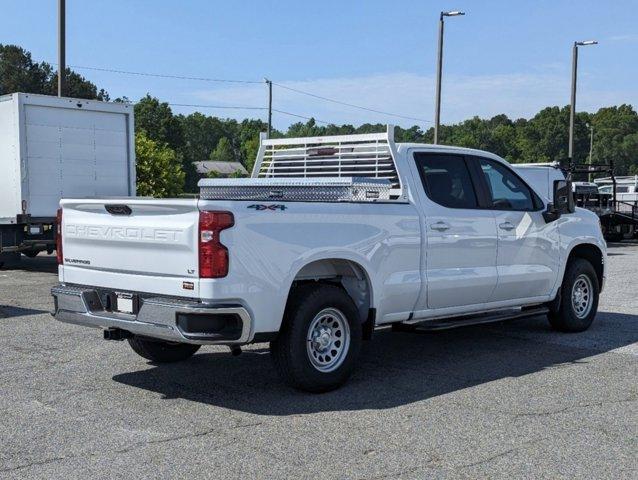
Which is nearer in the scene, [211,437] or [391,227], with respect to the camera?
[211,437]

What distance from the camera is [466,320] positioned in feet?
26.0

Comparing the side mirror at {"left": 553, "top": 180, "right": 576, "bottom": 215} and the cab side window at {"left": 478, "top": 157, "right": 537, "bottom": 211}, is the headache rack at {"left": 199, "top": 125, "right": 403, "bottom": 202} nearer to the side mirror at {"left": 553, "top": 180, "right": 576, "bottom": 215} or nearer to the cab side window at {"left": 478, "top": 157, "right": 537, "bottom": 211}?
the cab side window at {"left": 478, "top": 157, "right": 537, "bottom": 211}

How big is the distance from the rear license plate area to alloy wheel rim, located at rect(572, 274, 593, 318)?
5.27m

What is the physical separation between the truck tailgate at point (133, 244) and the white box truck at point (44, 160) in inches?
326

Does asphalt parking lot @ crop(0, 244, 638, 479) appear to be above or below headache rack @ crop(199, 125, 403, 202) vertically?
below

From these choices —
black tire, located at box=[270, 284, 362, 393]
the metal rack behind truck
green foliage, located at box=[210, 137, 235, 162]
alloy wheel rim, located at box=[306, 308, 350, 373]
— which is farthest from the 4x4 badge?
green foliage, located at box=[210, 137, 235, 162]

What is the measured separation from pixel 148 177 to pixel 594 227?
2197 cm

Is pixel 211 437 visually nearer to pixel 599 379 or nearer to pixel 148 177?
pixel 599 379

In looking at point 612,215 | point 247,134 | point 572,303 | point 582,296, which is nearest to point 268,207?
point 572,303

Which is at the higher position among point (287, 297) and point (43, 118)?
point (43, 118)

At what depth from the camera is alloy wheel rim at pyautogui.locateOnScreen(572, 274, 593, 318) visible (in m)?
9.53

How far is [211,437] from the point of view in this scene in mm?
5492

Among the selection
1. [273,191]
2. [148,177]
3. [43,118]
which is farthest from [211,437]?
[148,177]

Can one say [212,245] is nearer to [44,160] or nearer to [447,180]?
[447,180]
